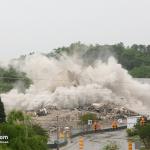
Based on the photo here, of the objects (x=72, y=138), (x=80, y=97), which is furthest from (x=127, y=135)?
(x=80, y=97)

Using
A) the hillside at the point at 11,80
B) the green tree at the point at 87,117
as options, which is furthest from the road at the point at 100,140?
the hillside at the point at 11,80

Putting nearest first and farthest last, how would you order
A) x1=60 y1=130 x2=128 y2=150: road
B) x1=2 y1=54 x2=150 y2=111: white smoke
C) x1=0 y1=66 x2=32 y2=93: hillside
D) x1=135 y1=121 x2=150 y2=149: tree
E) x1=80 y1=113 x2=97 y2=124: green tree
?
x1=135 y1=121 x2=150 y2=149: tree
x1=60 y1=130 x2=128 y2=150: road
x1=80 y1=113 x2=97 y2=124: green tree
x1=2 y1=54 x2=150 y2=111: white smoke
x1=0 y1=66 x2=32 y2=93: hillside

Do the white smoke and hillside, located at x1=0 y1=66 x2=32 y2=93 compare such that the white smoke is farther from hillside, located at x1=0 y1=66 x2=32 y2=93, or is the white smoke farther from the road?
the road

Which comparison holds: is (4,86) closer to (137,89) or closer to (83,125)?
(137,89)

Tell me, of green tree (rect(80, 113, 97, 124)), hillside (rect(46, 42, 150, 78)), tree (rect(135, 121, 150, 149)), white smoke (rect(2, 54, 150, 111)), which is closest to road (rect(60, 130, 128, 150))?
tree (rect(135, 121, 150, 149))

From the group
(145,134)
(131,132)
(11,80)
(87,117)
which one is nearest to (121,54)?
(11,80)

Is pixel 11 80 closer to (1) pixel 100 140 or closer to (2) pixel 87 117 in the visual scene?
(2) pixel 87 117
